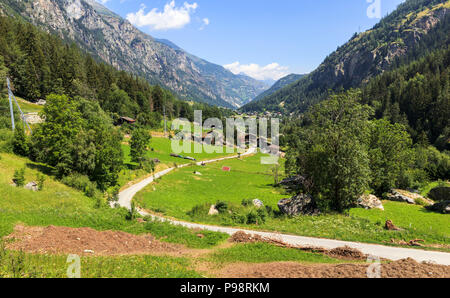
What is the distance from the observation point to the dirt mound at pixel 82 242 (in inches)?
549

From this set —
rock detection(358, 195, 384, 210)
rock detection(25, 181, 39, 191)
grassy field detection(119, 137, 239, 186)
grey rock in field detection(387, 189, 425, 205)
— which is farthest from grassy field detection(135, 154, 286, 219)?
grey rock in field detection(387, 189, 425, 205)

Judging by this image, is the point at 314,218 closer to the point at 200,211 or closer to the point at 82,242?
the point at 200,211

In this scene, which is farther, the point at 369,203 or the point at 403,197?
the point at 403,197

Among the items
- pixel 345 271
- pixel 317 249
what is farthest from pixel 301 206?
pixel 345 271

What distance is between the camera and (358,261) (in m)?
14.8

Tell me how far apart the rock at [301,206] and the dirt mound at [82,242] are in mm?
16494

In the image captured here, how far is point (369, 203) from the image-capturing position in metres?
31.1

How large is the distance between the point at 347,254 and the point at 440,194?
35.0 m

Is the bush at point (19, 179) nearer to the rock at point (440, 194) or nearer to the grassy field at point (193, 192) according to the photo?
the grassy field at point (193, 192)

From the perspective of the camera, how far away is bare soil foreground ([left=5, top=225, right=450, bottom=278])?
11.1 m

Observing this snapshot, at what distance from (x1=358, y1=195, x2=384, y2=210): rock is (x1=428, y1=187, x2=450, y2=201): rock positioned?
14587mm
